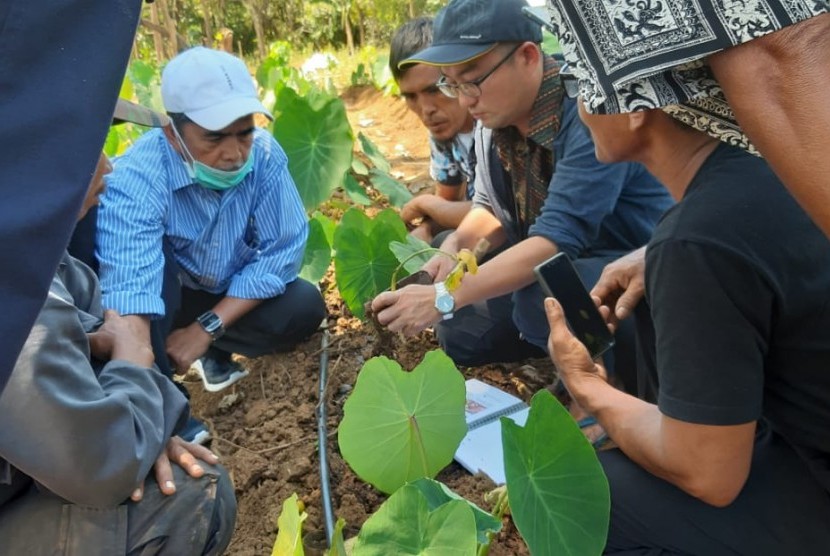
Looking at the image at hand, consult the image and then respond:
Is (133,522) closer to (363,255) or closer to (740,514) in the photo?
(740,514)

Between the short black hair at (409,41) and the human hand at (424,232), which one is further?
the human hand at (424,232)

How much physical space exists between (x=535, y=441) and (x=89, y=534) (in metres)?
0.79

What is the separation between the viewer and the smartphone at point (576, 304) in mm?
1606

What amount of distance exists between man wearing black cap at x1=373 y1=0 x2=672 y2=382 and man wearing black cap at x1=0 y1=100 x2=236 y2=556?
27.3 inches

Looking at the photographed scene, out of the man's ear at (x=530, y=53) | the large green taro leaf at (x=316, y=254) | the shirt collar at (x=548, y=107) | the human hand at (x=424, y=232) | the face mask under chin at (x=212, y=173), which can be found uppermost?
the face mask under chin at (x=212, y=173)

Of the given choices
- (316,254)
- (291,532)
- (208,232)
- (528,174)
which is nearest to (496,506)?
(291,532)

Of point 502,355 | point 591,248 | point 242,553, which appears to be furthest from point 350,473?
point 591,248

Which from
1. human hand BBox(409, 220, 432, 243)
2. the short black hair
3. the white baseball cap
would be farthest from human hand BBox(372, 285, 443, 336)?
human hand BBox(409, 220, 432, 243)

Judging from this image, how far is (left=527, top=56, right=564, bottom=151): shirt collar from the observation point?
2012mm

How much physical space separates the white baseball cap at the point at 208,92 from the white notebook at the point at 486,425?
39.9 inches

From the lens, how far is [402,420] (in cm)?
154

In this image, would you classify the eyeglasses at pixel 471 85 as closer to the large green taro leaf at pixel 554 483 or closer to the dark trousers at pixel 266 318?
the dark trousers at pixel 266 318

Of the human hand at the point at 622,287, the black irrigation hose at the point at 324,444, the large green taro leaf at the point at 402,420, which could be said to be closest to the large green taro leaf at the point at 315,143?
the black irrigation hose at the point at 324,444

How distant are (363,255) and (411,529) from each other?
4.16 feet
